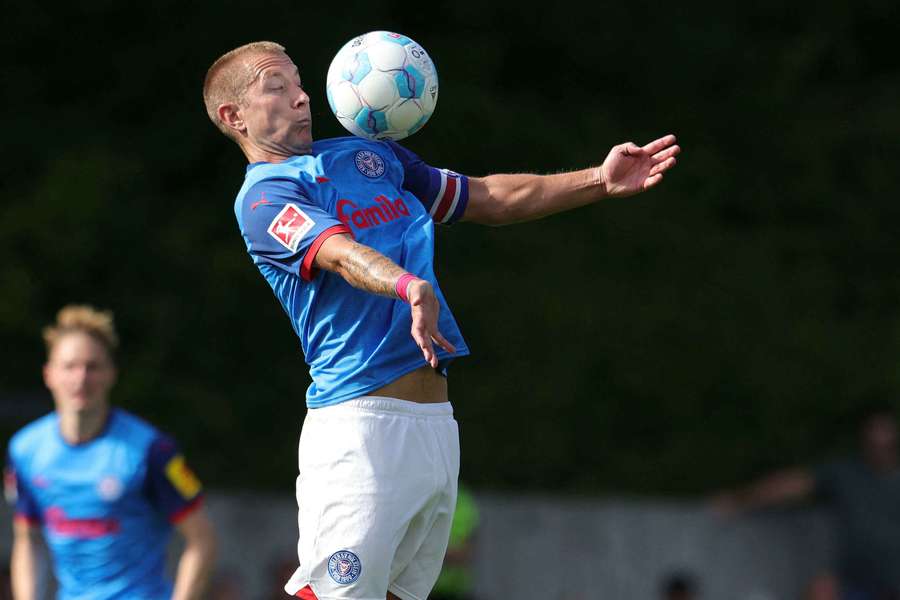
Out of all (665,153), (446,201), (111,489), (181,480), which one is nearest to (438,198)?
(446,201)

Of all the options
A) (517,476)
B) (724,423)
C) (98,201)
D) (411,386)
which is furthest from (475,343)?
(411,386)

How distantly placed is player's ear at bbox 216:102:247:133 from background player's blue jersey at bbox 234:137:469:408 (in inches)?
6.3

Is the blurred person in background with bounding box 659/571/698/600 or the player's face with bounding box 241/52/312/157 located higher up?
the player's face with bounding box 241/52/312/157

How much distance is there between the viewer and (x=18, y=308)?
37.9 ft

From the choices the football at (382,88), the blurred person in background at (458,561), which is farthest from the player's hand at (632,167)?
the blurred person in background at (458,561)

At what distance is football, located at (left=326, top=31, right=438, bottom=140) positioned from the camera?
4.99 metres

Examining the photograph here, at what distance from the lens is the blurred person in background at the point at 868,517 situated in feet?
35.1

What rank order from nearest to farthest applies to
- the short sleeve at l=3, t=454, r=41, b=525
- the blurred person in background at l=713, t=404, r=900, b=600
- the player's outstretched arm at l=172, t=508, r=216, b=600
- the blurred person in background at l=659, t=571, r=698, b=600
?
the player's outstretched arm at l=172, t=508, r=216, b=600, the short sleeve at l=3, t=454, r=41, b=525, the blurred person in background at l=659, t=571, r=698, b=600, the blurred person in background at l=713, t=404, r=900, b=600

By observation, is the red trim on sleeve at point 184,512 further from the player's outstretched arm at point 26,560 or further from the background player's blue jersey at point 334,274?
the background player's blue jersey at point 334,274

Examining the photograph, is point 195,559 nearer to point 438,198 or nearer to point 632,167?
point 438,198

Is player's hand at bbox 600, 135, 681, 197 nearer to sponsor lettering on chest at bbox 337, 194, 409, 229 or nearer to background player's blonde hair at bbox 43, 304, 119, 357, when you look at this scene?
sponsor lettering on chest at bbox 337, 194, 409, 229

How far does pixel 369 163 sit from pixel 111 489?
239cm

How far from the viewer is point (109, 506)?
655cm

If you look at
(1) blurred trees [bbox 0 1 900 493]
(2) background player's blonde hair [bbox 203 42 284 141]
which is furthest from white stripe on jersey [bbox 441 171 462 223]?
(1) blurred trees [bbox 0 1 900 493]
